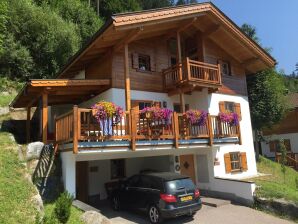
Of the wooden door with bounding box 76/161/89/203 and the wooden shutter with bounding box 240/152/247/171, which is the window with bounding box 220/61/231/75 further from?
the wooden door with bounding box 76/161/89/203

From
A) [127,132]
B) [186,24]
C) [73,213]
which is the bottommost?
[73,213]

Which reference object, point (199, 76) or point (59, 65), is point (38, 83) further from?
point (59, 65)

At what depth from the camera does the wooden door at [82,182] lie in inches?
656

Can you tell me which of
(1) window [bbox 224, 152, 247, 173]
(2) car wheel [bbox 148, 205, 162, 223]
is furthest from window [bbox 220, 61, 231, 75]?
(2) car wheel [bbox 148, 205, 162, 223]

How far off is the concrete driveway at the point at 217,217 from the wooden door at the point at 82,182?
2.19 metres

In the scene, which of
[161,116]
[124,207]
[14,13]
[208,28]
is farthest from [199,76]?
[14,13]

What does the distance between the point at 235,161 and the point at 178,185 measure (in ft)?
28.8

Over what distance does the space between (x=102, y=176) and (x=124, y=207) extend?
371 centimetres

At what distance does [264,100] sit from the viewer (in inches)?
1027

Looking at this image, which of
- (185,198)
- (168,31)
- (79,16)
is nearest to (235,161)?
(185,198)

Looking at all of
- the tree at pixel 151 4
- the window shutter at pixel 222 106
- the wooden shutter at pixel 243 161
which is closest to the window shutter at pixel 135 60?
the window shutter at pixel 222 106

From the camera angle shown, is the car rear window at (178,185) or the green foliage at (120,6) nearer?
the car rear window at (178,185)

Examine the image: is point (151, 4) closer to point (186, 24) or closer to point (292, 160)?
point (292, 160)

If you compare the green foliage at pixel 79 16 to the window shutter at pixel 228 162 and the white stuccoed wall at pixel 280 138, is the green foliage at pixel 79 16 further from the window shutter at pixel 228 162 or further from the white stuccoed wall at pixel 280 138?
the window shutter at pixel 228 162
